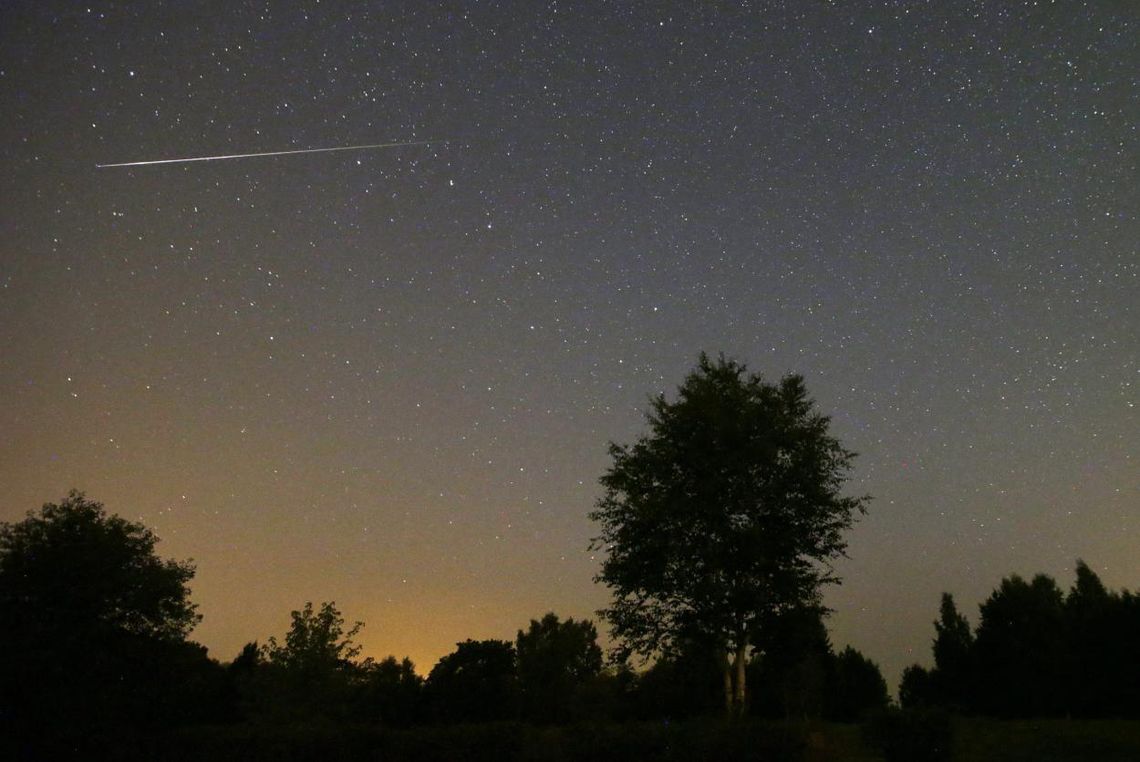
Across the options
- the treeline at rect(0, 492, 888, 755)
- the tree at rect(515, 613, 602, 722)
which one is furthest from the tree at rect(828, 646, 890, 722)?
the tree at rect(515, 613, 602, 722)

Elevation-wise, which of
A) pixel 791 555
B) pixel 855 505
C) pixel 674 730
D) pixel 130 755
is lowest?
pixel 130 755

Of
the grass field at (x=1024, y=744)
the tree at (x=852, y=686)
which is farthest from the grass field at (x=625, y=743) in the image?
the tree at (x=852, y=686)

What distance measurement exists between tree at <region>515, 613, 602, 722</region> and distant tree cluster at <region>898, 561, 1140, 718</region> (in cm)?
2946

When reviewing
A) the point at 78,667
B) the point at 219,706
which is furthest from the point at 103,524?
the point at 219,706

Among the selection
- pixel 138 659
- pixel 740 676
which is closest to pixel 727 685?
pixel 740 676

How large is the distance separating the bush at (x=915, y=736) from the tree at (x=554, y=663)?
53096 millimetres

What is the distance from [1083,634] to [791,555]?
38411mm

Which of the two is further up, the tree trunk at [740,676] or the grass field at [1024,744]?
the tree trunk at [740,676]

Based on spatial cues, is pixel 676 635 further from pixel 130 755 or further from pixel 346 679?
pixel 346 679

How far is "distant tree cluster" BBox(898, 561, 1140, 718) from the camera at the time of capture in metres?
47.2

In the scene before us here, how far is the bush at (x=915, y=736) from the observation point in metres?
14.7

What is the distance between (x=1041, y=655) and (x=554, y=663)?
41625mm

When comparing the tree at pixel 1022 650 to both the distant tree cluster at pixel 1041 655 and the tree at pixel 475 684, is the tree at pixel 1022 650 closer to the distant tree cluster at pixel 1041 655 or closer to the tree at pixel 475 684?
the distant tree cluster at pixel 1041 655

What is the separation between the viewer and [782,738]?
1501 centimetres
